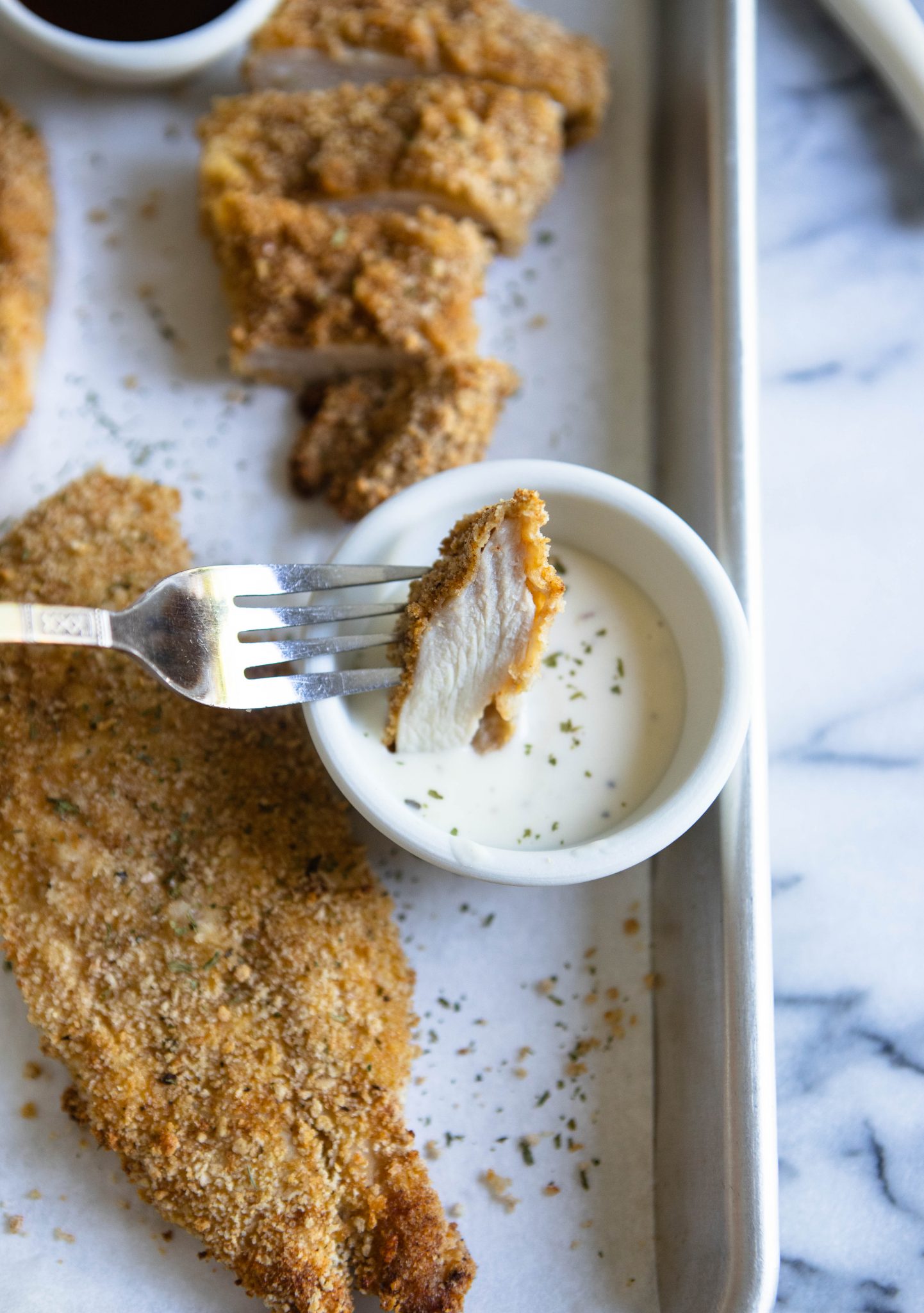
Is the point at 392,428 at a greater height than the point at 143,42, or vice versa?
the point at 143,42

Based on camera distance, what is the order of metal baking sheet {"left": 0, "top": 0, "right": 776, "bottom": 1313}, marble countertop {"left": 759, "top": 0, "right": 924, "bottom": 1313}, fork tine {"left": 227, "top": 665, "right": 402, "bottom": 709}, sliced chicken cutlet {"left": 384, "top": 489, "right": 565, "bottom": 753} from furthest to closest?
marble countertop {"left": 759, "top": 0, "right": 924, "bottom": 1313} < metal baking sheet {"left": 0, "top": 0, "right": 776, "bottom": 1313} < fork tine {"left": 227, "top": 665, "right": 402, "bottom": 709} < sliced chicken cutlet {"left": 384, "top": 489, "right": 565, "bottom": 753}

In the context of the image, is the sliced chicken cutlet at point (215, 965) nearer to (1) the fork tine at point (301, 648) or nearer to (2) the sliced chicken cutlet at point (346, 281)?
(1) the fork tine at point (301, 648)

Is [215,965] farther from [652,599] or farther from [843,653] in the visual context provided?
[843,653]

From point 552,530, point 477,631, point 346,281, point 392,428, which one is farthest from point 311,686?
point 346,281

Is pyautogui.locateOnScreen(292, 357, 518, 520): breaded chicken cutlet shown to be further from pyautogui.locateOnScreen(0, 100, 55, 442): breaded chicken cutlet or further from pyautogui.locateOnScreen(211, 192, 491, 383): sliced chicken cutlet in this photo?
pyautogui.locateOnScreen(0, 100, 55, 442): breaded chicken cutlet

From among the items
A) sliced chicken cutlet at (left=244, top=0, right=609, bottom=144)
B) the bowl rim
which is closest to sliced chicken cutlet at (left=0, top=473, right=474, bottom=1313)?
the bowl rim

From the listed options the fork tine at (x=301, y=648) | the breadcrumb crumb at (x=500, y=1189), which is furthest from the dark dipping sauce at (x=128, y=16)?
the breadcrumb crumb at (x=500, y=1189)

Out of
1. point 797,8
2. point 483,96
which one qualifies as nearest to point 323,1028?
point 483,96
